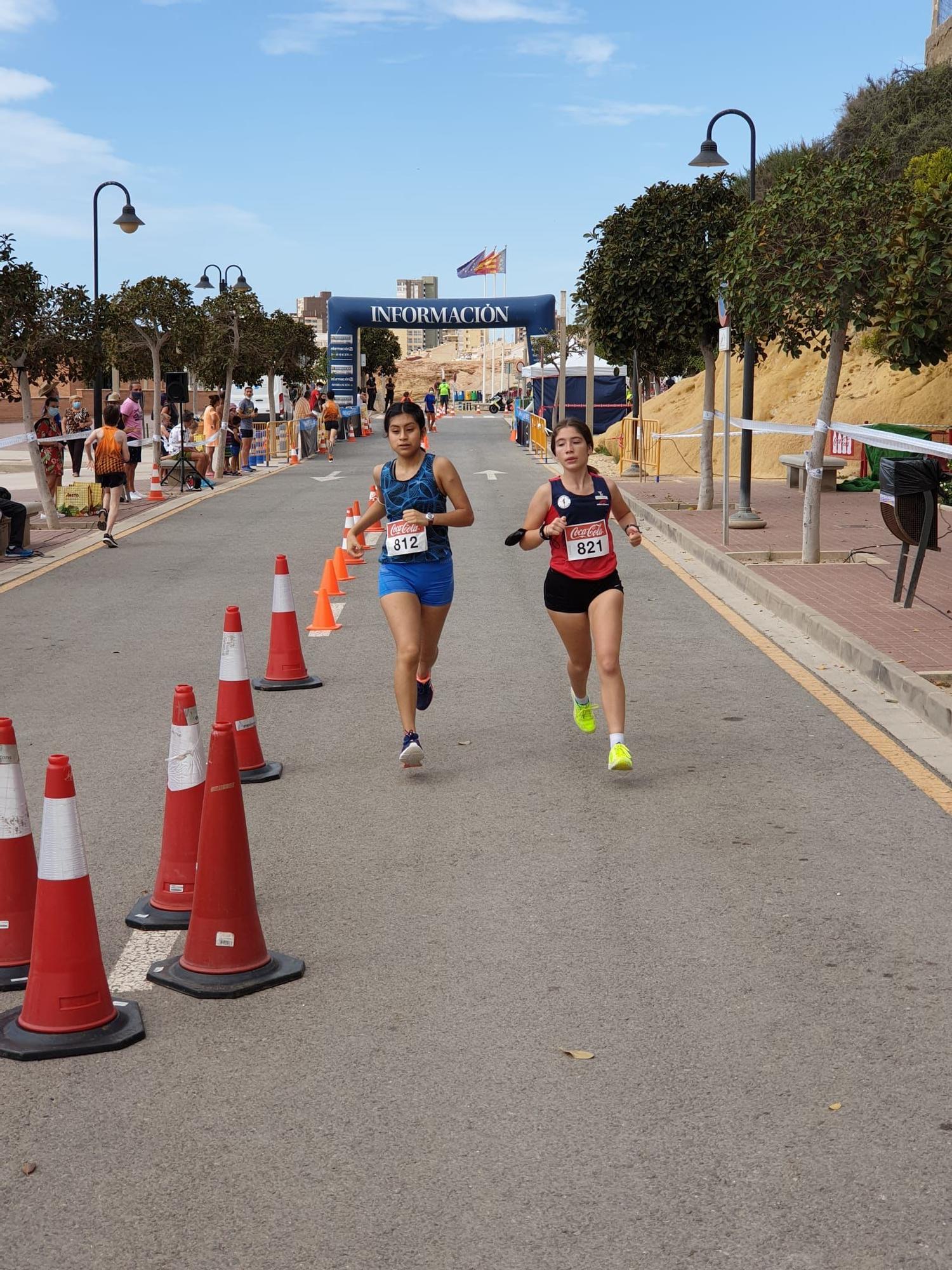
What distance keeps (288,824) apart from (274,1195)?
3247mm

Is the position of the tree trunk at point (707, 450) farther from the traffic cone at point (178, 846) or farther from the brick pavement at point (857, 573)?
the traffic cone at point (178, 846)

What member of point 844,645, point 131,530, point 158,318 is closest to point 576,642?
point 844,645

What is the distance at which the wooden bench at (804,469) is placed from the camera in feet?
83.0

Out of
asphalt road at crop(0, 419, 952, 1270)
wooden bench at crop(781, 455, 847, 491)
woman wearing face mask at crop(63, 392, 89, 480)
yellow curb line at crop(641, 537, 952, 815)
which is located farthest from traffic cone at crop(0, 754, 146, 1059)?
woman wearing face mask at crop(63, 392, 89, 480)

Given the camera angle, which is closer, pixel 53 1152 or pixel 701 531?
pixel 53 1152

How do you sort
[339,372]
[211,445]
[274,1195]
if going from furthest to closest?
[339,372], [211,445], [274,1195]

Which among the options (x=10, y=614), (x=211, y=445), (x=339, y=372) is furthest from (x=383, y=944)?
(x=339, y=372)

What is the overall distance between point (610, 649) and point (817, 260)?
27.0 feet

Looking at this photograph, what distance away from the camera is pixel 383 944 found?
5.29 metres

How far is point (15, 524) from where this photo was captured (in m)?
18.4

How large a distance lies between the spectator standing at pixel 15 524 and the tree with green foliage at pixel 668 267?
8886mm

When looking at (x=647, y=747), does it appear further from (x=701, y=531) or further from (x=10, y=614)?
(x=701, y=531)

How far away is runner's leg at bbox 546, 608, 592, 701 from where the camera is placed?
793cm

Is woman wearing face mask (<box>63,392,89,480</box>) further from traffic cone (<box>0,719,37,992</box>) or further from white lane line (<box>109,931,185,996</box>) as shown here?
traffic cone (<box>0,719,37,992</box>)
